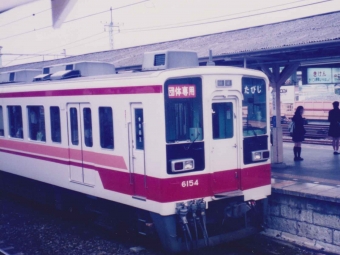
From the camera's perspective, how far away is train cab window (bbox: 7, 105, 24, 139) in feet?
32.3

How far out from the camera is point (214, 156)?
6730 millimetres

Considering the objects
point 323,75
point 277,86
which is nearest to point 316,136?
point 277,86

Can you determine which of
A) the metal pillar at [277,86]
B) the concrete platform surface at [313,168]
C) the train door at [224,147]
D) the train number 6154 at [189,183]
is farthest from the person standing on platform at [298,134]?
the train number 6154 at [189,183]

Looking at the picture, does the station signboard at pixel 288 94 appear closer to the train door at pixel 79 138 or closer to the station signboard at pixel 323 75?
the station signboard at pixel 323 75

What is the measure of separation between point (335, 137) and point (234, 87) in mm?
6017

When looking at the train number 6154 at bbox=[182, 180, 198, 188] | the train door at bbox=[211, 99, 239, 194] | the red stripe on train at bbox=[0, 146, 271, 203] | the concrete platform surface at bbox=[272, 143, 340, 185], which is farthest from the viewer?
the concrete platform surface at bbox=[272, 143, 340, 185]

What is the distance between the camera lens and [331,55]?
369 inches

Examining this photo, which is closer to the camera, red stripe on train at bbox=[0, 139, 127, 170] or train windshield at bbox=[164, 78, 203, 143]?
train windshield at bbox=[164, 78, 203, 143]

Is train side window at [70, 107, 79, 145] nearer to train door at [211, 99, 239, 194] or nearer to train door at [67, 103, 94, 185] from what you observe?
train door at [67, 103, 94, 185]

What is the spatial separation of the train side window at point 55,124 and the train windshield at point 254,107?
3.50 meters

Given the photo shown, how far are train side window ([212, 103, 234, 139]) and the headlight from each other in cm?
59

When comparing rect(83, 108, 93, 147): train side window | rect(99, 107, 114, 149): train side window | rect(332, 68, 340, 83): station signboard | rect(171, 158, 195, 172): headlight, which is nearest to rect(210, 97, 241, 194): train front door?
rect(171, 158, 195, 172): headlight

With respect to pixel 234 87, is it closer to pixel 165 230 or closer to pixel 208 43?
pixel 165 230

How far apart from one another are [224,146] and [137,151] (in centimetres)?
131
